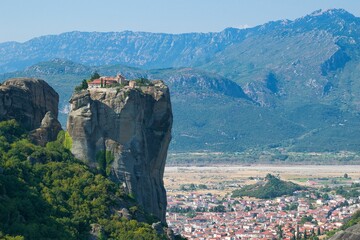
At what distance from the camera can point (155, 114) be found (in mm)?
52031

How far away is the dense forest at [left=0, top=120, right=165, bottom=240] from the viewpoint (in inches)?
1526

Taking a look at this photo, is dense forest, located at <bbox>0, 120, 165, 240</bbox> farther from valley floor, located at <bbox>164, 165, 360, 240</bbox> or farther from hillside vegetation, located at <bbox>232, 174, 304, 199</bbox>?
hillside vegetation, located at <bbox>232, 174, 304, 199</bbox>

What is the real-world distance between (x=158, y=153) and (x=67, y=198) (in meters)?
9.44

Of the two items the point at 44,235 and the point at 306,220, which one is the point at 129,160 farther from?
the point at 306,220

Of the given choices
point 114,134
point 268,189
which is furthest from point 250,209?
point 114,134

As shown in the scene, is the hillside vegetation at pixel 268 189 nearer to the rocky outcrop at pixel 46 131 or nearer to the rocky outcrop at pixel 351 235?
the rocky outcrop at pixel 46 131

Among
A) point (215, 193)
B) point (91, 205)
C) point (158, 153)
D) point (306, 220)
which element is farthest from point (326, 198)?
point (91, 205)

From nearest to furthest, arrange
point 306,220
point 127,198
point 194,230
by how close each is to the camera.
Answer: point 127,198
point 194,230
point 306,220

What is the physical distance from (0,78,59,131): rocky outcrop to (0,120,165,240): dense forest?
114cm

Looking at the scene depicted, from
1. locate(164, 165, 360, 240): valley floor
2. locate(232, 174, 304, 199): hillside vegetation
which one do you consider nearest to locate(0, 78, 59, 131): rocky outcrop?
locate(164, 165, 360, 240): valley floor

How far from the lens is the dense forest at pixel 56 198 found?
38.8 meters

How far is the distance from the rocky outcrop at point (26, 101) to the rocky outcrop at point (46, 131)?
3.27 feet

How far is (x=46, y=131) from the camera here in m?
49.7

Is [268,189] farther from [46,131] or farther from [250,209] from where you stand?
[46,131]
